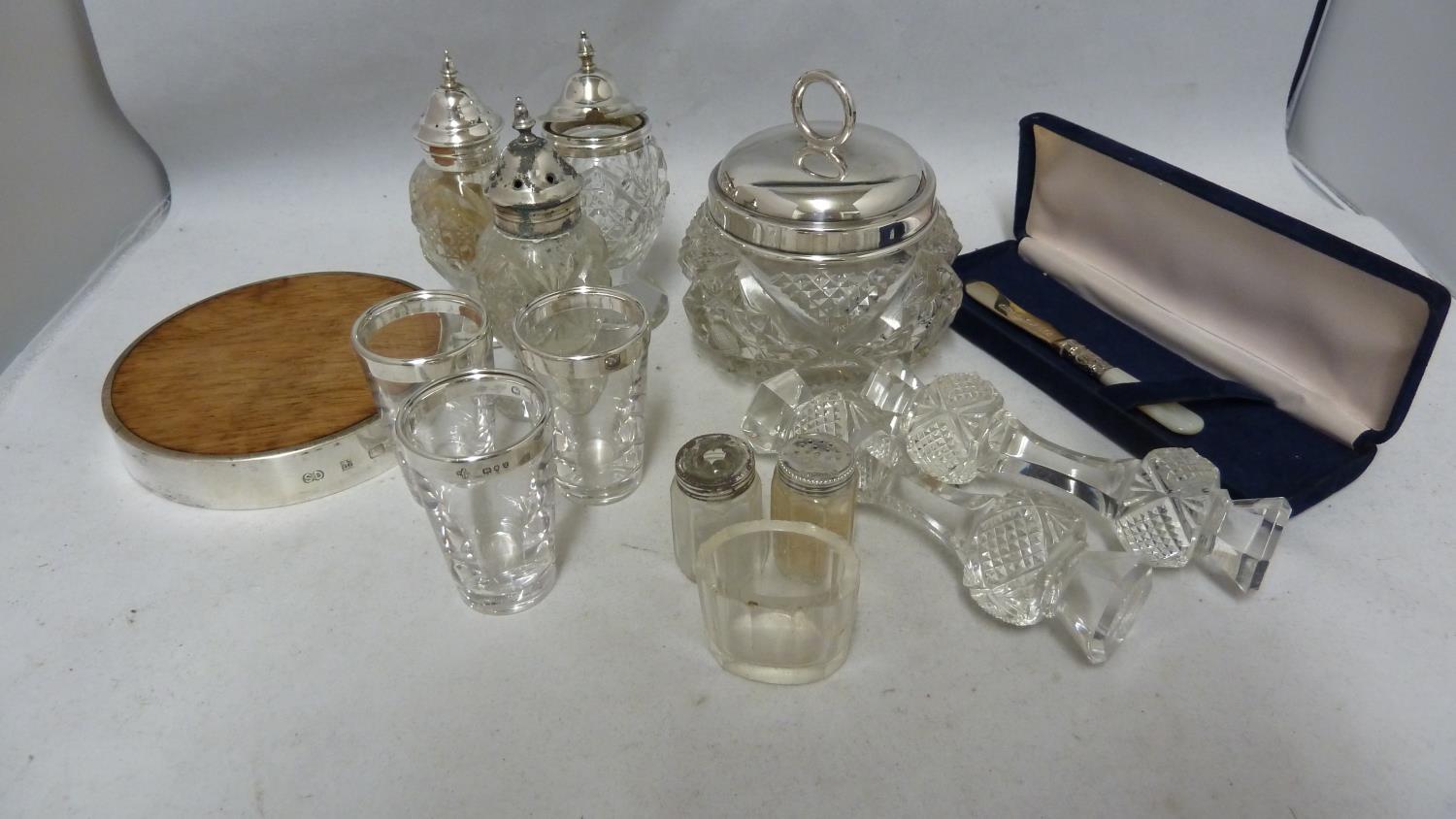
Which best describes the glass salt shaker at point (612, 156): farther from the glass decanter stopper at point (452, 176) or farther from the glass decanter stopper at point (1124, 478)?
the glass decanter stopper at point (1124, 478)

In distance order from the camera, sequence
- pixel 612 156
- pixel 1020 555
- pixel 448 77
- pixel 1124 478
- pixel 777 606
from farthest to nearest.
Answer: pixel 612 156 < pixel 448 77 < pixel 1124 478 < pixel 1020 555 < pixel 777 606

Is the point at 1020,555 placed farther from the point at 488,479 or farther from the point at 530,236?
the point at 530,236

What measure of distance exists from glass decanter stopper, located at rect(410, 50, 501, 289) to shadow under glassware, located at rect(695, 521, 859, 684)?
2.38ft

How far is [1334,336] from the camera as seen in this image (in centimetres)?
129

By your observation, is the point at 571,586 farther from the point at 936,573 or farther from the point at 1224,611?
the point at 1224,611

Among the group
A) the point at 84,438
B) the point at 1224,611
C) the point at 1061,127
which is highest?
the point at 1061,127

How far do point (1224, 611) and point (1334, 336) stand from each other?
1.52 ft

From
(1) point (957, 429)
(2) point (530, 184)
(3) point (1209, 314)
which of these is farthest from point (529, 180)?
(3) point (1209, 314)

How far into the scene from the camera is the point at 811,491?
1042 millimetres

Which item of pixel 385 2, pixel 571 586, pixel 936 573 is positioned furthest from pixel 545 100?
pixel 936 573

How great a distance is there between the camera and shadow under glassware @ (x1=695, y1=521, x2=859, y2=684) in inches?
37.9

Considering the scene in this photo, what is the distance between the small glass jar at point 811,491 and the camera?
1039 mm

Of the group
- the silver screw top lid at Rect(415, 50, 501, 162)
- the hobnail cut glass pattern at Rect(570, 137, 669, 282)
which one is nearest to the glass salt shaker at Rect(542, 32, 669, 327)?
the hobnail cut glass pattern at Rect(570, 137, 669, 282)

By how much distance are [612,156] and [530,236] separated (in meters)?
0.27
